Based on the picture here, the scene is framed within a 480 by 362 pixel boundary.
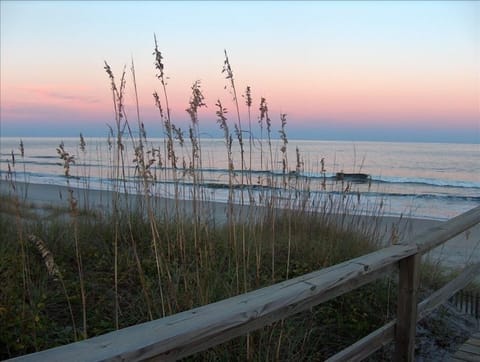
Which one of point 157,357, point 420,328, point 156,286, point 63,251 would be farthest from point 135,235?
point 157,357

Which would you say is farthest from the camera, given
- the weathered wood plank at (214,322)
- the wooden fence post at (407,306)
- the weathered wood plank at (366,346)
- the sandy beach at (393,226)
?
the sandy beach at (393,226)

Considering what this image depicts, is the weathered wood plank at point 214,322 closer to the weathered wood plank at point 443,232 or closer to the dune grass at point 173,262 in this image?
the weathered wood plank at point 443,232

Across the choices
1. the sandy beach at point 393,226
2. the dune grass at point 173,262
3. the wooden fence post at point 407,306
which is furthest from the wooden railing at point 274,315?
the dune grass at point 173,262

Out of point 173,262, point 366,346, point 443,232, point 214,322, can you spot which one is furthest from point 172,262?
point 214,322

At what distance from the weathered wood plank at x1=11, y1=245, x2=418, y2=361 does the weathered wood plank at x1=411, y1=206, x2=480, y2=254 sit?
49 cm

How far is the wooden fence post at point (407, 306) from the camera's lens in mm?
2504

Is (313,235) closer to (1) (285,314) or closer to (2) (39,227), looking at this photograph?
(2) (39,227)

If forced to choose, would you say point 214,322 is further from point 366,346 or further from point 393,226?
point 393,226

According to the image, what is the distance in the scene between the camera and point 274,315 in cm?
176

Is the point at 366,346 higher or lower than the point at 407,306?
lower

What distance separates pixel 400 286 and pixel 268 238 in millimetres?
2459

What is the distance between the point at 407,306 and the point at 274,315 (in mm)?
1139

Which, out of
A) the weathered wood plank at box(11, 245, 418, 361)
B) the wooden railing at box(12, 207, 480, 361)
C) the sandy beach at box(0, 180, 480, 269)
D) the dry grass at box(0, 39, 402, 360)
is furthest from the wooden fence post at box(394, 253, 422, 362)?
the dry grass at box(0, 39, 402, 360)

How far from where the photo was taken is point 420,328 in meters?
3.98
